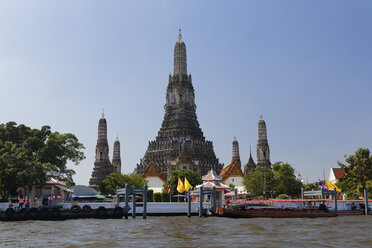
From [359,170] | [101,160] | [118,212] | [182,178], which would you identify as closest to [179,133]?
[101,160]

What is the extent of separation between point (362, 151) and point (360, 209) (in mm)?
14347

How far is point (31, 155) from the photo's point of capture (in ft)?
207

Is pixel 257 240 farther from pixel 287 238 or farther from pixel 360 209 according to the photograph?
pixel 360 209

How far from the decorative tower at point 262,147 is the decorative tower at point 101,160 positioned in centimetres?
3767

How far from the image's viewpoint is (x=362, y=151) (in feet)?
202

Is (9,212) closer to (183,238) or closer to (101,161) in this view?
(183,238)

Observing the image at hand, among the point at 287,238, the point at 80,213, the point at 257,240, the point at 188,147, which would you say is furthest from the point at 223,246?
the point at 188,147

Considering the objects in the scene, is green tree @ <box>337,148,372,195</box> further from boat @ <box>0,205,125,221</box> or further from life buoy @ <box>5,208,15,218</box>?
life buoy @ <box>5,208,15,218</box>

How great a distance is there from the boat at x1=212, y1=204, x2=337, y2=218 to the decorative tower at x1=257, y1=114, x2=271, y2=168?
2508 inches

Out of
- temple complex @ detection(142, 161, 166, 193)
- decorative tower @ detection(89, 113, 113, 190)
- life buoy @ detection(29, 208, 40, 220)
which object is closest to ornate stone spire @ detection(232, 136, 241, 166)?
decorative tower @ detection(89, 113, 113, 190)

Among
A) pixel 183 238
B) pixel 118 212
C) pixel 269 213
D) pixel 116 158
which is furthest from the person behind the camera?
pixel 116 158

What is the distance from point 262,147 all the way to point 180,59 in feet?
112

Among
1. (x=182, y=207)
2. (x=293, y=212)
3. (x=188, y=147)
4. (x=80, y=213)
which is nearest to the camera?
(x=80, y=213)

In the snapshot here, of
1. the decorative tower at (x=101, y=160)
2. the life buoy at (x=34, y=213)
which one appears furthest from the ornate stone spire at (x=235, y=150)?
the life buoy at (x=34, y=213)
